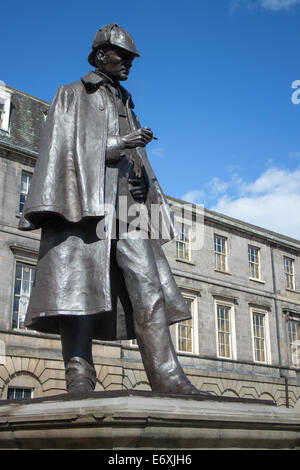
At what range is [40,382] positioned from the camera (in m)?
19.5

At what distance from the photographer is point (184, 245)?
1051 inches

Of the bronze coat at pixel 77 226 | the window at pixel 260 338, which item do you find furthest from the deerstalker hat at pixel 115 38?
the window at pixel 260 338

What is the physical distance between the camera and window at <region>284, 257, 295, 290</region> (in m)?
31.3

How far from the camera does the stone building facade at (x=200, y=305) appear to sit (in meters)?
19.6

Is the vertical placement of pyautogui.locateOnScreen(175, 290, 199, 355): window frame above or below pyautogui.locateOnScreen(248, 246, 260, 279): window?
below

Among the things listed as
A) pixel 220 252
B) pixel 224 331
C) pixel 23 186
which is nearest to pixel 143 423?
pixel 23 186

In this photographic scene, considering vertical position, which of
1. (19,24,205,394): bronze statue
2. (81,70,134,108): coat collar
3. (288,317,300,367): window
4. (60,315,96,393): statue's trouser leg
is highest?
(288,317,300,367): window

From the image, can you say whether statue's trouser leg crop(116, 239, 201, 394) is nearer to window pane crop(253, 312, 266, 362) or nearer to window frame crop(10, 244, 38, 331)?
window frame crop(10, 244, 38, 331)

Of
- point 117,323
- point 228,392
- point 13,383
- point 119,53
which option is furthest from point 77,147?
point 228,392

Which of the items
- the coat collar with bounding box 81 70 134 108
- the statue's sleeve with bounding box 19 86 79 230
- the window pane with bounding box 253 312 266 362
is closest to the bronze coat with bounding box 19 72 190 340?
the statue's sleeve with bounding box 19 86 79 230

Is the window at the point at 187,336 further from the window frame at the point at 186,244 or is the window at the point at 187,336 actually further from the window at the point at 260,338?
the window at the point at 260,338

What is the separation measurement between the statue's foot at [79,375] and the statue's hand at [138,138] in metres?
1.40

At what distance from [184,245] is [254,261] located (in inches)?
196

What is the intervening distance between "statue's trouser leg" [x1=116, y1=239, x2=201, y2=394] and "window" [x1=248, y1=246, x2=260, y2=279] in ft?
86.2
